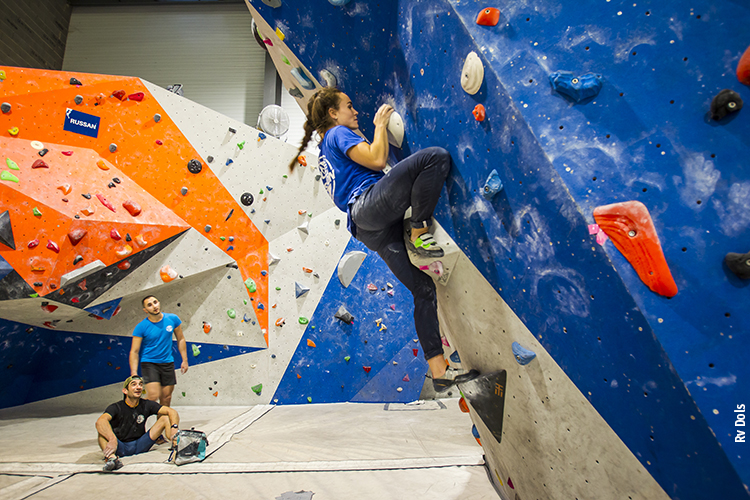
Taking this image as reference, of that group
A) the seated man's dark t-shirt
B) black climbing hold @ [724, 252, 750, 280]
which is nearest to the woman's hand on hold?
black climbing hold @ [724, 252, 750, 280]

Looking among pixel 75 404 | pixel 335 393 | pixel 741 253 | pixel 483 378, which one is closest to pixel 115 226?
pixel 75 404

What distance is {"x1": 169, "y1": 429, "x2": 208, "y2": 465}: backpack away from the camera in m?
2.16

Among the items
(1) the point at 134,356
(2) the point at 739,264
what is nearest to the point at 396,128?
(2) the point at 739,264

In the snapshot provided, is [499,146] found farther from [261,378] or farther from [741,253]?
[261,378]

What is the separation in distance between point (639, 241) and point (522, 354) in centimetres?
50

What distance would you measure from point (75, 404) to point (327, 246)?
3.17 meters

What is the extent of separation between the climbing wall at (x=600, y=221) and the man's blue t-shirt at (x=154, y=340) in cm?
266

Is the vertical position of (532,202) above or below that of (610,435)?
above

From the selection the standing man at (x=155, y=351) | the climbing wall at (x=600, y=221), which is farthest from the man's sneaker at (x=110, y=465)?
the climbing wall at (x=600, y=221)

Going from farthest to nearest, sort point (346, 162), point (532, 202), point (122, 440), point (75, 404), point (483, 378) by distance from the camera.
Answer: point (75, 404) < point (122, 440) < point (346, 162) < point (483, 378) < point (532, 202)

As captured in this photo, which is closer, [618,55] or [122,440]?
[618,55]

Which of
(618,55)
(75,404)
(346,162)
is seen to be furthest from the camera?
(75,404)

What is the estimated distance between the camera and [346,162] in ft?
5.32

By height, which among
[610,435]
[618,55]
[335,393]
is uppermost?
[618,55]
